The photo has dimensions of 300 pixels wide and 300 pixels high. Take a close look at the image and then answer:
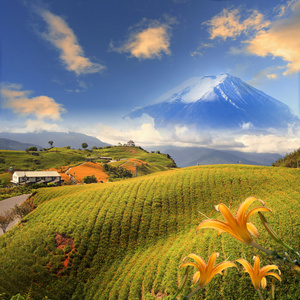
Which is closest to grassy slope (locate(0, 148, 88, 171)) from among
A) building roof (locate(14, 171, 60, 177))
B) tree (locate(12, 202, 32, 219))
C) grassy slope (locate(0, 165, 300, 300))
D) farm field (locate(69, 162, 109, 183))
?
farm field (locate(69, 162, 109, 183))

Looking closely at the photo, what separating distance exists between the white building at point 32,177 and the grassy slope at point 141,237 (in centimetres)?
4817

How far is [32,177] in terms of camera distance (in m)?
62.6

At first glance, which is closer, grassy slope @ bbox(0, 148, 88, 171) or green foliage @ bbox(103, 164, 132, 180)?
green foliage @ bbox(103, 164, 132, 180)

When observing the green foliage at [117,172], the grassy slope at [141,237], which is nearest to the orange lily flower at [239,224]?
the grassy slope at [141,237]

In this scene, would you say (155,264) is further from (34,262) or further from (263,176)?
(263,176)

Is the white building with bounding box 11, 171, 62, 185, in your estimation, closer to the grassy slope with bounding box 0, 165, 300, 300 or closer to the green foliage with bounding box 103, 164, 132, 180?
the green foliage with bounding box 103, 164, 132, 180

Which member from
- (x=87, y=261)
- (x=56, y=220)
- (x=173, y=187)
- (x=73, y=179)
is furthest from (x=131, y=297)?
(x=73, y=179)

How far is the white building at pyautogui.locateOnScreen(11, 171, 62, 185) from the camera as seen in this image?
202 feet

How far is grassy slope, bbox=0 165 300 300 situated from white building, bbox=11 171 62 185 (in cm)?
4817

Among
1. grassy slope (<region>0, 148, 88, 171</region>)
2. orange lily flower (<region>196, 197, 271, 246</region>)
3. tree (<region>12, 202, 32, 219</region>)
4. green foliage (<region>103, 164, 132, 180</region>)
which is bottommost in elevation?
green foliage (<region>103, 164, 132, 180</region>)

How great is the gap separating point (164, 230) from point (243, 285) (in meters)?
8.67

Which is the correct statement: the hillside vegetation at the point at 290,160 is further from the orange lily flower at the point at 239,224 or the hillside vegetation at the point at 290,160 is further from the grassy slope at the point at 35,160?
the grassy slope at the point at 35,160

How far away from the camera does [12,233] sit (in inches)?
707

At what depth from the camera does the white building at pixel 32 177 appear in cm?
6169
